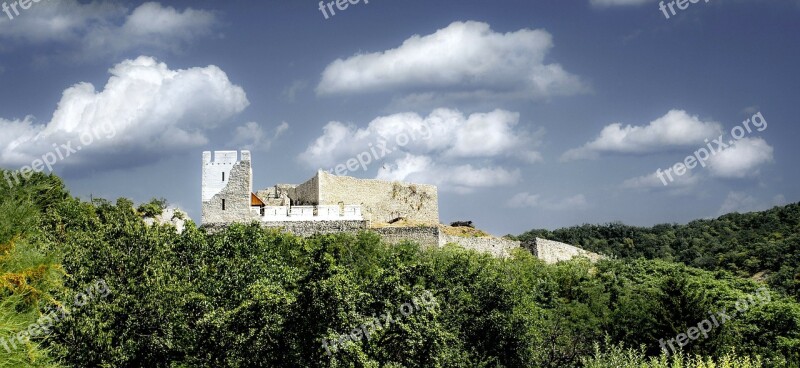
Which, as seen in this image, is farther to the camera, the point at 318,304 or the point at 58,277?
the point at 318,304

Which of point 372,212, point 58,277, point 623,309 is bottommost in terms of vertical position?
point 623,309

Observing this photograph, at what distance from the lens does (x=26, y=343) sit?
10805 mm

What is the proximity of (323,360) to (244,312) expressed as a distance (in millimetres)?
3232

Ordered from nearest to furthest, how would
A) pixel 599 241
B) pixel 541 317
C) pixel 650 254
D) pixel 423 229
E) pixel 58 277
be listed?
1. pixel 58 277
2. pixel 541 317
3. pixel 423 229
4. pixel 650 254
5. pixel 599 241

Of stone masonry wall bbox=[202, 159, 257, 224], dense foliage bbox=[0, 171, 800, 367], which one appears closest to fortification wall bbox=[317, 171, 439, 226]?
stone masonry wall bbox=[202, 159, 257, 224]

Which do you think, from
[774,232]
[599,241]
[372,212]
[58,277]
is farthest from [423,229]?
[599,241]

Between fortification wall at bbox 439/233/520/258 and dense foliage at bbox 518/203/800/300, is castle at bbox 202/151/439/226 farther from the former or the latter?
dense foliage at bbox 518/203/800/300

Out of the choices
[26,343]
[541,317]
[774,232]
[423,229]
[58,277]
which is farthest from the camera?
[774,232]

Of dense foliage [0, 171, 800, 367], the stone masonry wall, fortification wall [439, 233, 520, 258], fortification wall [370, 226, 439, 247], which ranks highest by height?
the stone masonry wall

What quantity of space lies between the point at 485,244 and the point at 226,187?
17160mm

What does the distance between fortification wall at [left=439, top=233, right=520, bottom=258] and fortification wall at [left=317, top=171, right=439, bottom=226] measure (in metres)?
8.98

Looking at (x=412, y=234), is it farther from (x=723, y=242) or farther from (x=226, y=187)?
(x=723, y=242)

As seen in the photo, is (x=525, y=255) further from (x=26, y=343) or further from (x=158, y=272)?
(x=26, y=343)

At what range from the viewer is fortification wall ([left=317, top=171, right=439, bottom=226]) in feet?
181
